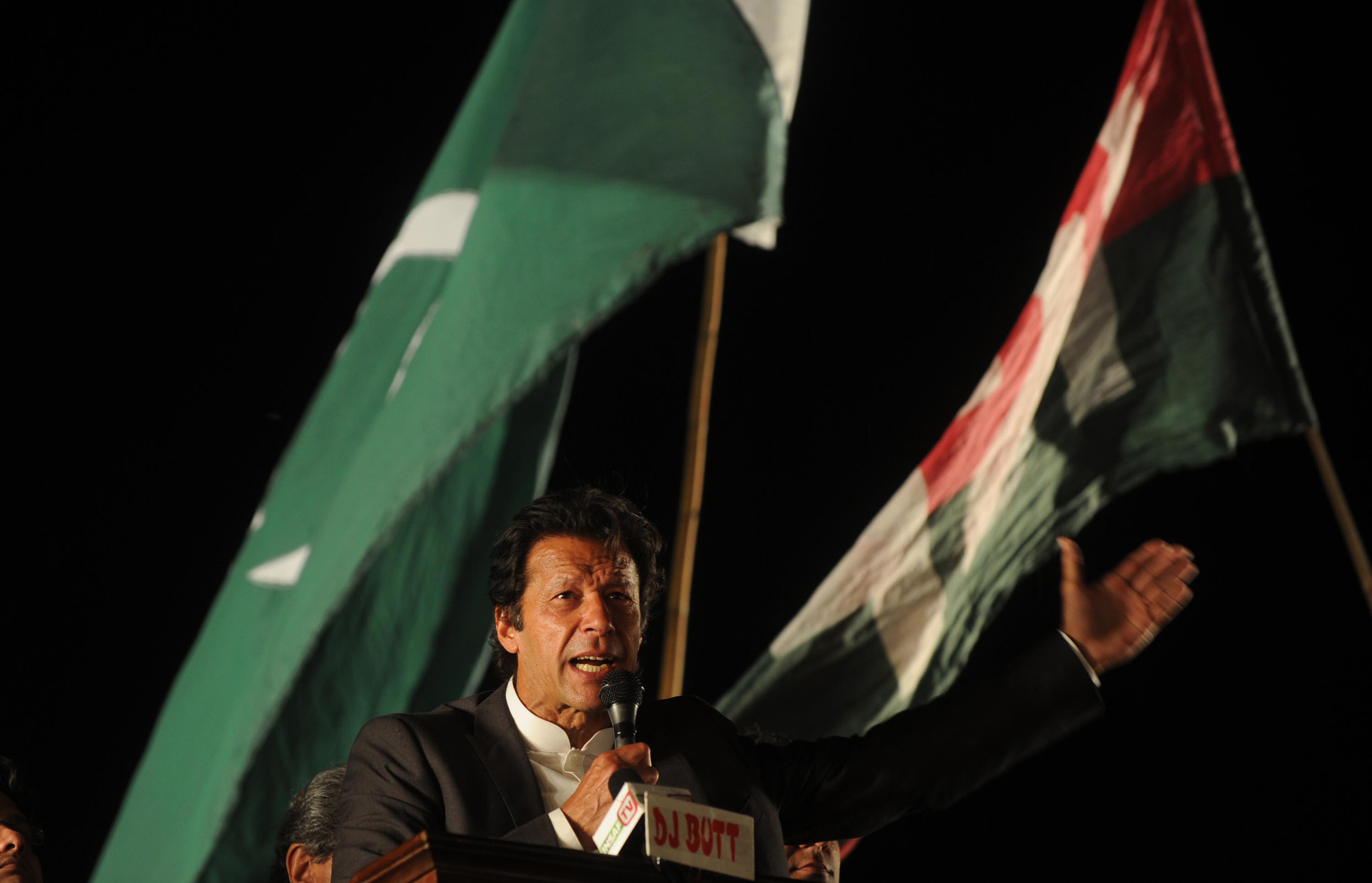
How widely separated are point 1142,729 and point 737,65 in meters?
3.18

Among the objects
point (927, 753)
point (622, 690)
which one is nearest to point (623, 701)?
point (622, 690)

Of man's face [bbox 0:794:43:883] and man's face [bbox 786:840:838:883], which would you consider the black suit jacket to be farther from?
man's face [bbox 786:840:838:883]

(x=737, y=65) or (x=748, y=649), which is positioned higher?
(x=737, y=65)

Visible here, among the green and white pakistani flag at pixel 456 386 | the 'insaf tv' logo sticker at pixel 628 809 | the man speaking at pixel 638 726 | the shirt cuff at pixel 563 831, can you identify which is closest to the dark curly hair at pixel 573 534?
the man speaking at pixel 638 726

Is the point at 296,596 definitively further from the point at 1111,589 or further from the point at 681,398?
the point at 681,398

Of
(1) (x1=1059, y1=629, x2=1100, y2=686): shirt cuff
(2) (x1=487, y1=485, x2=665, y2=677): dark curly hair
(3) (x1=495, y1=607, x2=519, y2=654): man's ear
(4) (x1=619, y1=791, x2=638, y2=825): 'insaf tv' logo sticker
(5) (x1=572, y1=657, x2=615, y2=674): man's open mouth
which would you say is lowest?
(4) (x1=619, y1=791, x2=638, y2=825): 'insaf tv' logo sticker

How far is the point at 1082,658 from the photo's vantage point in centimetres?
192

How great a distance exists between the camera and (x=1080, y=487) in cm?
412

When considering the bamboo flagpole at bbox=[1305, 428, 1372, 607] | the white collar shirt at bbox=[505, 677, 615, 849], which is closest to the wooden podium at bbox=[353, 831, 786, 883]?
the white collar shirt at bbox=[505, 677, 615, 849]

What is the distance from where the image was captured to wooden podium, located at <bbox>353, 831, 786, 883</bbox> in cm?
131

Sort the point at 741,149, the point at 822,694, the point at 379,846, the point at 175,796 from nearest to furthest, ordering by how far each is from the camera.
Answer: the point at 379,846 < the point at 175,796 < the point at 741,149 < the point at 822,694

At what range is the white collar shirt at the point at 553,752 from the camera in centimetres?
181

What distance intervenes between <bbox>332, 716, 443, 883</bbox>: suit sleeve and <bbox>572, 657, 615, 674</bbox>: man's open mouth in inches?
9.1

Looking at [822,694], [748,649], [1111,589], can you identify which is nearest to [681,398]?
[748,649]
